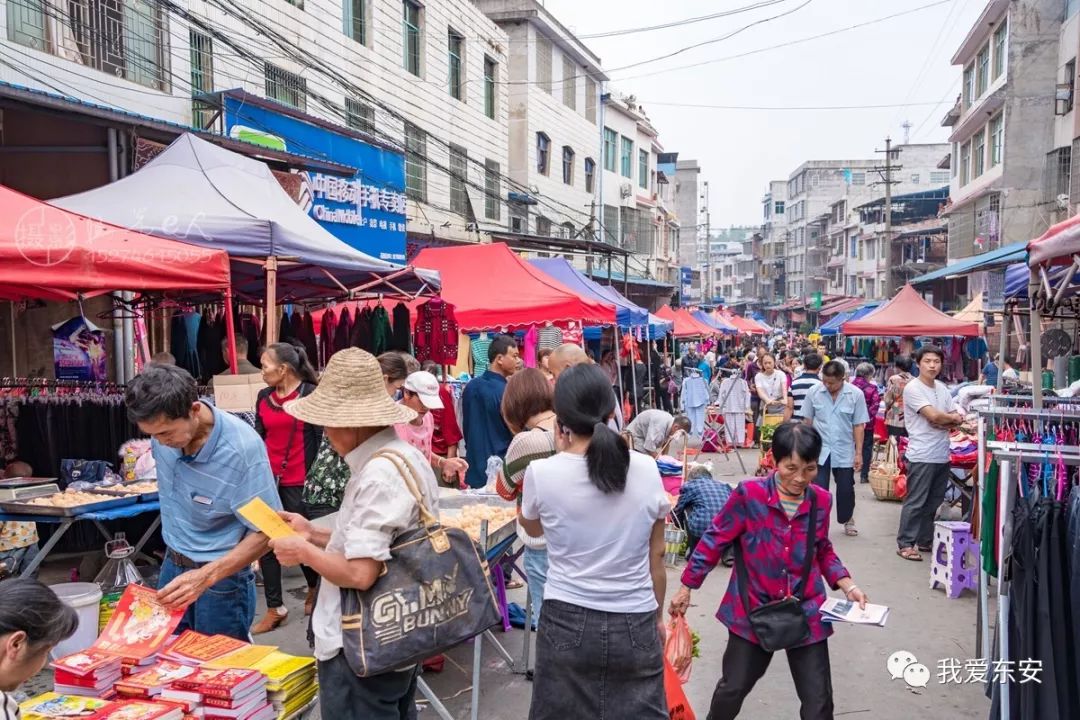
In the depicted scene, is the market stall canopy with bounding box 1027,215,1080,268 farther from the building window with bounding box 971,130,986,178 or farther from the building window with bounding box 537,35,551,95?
the building window with bounding box 971,130,986,178

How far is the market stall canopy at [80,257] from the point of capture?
4.51 m

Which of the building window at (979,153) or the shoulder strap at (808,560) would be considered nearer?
the shoulder strap at (808,560)

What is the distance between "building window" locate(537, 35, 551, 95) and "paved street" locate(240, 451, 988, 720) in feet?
68.0

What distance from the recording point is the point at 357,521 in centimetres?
234

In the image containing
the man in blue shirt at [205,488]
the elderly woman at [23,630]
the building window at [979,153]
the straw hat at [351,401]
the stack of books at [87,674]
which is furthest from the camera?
the building window at [979,153]

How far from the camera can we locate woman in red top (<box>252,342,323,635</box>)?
5.36m

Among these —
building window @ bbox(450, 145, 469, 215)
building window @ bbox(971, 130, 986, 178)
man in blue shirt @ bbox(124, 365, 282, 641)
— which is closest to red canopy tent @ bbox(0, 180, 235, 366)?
man in blue shirt @ bbox(124, 365, 282, 641)

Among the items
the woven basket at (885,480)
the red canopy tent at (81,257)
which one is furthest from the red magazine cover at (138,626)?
the woven basket at (885,480)

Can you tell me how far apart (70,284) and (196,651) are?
9.21 ft

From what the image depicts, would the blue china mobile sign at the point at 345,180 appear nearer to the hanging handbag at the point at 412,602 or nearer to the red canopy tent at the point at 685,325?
the hanging handbag at the point at 412,602

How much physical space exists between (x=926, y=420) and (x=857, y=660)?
2752 millimetres

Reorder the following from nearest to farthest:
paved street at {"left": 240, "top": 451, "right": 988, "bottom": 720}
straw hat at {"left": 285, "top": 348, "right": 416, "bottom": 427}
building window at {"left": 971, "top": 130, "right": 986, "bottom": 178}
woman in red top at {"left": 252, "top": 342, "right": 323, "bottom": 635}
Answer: straw hat at {"left": 285, "top": 348, "right": 416, "bottom": 427}, paved street at {"left": 240, "top": 451, "right": 988, "bottom": 720}, woman in red top at {"left": 252, "top": 342, "right": 323, "bottom": 635}, building window at {"left": 971, "top": 130, "right": 986, "bottom": 178}

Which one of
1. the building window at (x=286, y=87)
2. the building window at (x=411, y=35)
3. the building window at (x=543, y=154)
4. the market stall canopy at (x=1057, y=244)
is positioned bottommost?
the market stall canopy at (x=1057, y=244)

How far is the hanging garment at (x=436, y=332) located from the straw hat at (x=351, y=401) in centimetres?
652
